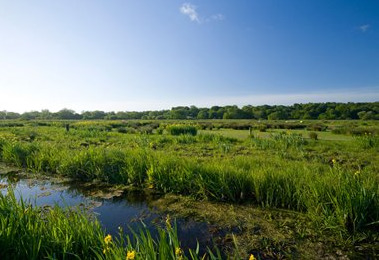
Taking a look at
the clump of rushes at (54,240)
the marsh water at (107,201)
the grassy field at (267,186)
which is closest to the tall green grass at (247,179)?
the grassy field at (267,186)

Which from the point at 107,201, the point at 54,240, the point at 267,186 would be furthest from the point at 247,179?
the point at 54,240

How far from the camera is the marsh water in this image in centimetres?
394

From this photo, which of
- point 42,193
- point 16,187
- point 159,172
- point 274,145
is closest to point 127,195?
point 159,172

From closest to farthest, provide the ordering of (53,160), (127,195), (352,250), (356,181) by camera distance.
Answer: (352,250) → (356,181) → (127,195) → (53,160)

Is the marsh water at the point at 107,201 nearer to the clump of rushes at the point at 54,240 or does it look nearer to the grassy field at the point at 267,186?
the grassy field at the point at 267,186

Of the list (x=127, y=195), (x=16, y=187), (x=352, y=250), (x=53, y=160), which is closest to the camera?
(x=352, y=250)

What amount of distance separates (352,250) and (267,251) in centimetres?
114

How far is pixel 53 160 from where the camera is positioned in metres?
7.57

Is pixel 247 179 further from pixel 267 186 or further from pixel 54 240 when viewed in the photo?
pixel 54 240

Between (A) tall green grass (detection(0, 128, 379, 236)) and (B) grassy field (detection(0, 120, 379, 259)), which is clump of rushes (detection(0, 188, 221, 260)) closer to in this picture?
(B) grassy field (detection(0, 120, 379, 259))

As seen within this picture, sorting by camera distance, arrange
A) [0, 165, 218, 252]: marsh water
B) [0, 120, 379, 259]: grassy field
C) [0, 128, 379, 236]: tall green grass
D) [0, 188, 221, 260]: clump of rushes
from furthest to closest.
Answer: [0, 165, 218, 252]: marsh water < [0, 128, 379, 236]: tall green grass < [0, 120, 379, 259]: grassy field < [0, 188, 221, 260]: clump of rushes

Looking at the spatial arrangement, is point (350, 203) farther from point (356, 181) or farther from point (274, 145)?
point (274, 145)

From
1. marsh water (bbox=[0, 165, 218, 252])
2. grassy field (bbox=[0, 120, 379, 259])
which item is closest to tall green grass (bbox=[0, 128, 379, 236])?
grassy field (bbox=[0, 120, 379, 259])

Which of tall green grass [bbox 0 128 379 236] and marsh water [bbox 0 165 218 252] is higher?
tall green grass [bbox 0 128 379 236]
